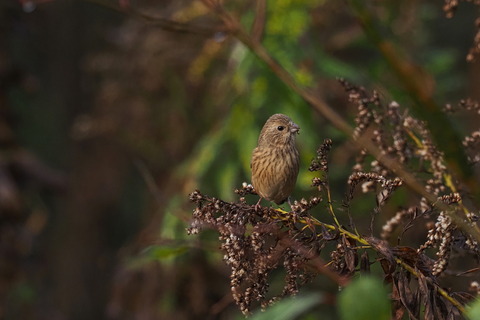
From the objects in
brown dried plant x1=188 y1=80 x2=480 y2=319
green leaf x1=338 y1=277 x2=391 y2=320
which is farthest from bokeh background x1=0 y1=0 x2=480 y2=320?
green leaf x1=338 y1=277 x2=391 y2=320

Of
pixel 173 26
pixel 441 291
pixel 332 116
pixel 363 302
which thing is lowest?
pixel 363 302

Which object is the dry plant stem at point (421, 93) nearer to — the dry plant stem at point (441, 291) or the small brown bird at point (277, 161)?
the dry plant stem at point (441, 291)

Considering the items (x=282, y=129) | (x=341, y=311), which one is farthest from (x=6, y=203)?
(x=341, y=311)

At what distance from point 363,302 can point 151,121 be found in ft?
19.2

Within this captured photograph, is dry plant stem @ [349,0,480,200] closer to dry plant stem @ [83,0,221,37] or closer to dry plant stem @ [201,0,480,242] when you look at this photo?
dry plant stem @ [201,0,480,242]

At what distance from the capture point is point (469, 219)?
1886 mm

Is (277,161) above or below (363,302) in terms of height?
above

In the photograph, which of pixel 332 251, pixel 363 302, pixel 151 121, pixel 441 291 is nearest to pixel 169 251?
pixel 332 251

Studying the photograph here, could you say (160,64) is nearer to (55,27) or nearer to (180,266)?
(180,266)

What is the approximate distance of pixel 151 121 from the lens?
699 cm

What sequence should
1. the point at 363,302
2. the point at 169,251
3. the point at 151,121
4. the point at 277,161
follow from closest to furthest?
the point at 363,302 < the point at 169,251 < the point at 277,161 < the point at 151,121

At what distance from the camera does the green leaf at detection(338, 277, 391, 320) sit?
1.20m

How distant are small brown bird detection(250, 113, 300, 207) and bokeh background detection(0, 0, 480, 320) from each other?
0.41 metres

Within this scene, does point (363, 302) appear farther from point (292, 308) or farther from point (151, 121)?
point (151, 121)
